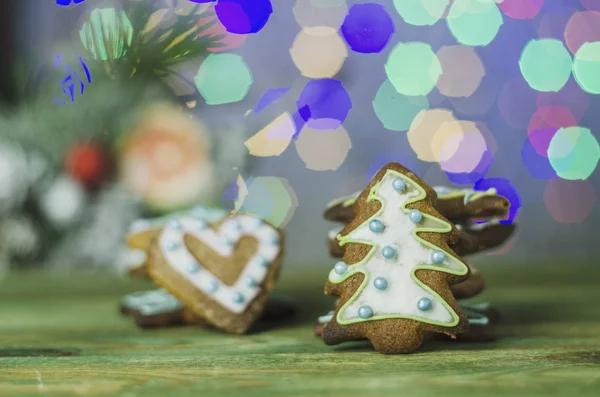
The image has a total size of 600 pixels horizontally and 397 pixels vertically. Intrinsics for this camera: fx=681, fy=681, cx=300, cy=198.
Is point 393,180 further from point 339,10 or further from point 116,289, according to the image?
point 339,10

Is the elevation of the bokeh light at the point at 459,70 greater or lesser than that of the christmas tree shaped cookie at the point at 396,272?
greater

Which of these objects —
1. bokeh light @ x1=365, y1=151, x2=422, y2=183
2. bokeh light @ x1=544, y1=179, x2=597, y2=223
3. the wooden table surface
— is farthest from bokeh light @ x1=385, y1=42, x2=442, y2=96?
the wooden table surface

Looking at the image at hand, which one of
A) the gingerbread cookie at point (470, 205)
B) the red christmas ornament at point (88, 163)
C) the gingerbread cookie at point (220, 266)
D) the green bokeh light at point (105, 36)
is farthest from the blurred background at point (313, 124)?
the gingerbread cookie at point (470, 205)

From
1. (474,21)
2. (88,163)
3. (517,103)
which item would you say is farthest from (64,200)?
(517,103)

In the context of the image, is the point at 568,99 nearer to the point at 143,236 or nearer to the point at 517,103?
the point at 517,103

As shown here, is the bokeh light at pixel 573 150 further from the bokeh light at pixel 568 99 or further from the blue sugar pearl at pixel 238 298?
the blue sugar pearl at pixel 238 298

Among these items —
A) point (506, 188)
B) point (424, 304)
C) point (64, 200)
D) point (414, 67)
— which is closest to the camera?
point (424, 304)
